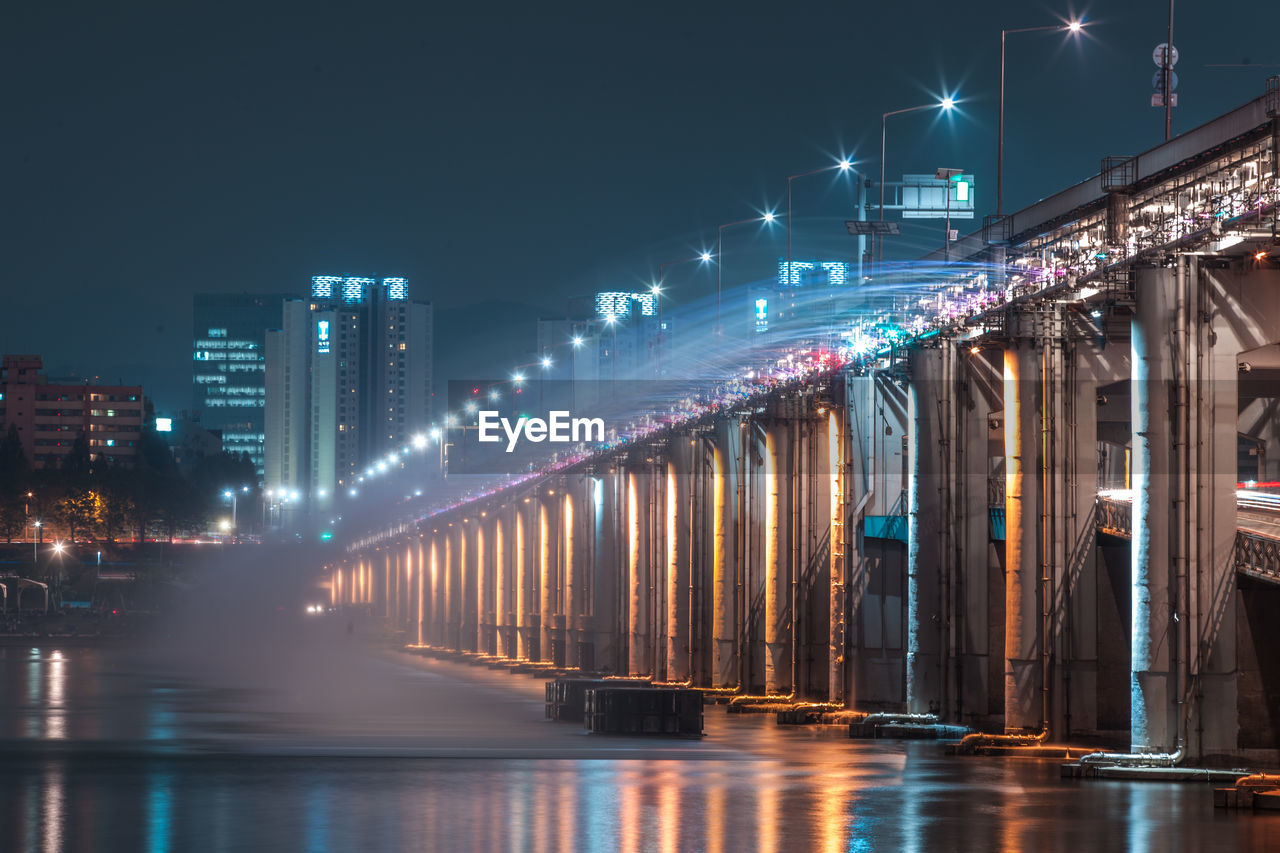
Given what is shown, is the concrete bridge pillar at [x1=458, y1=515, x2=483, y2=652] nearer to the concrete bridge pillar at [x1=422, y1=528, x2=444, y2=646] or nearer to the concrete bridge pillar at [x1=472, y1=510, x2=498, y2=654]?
the concrete bridge pillar at [x1=472, y1=510, x2=498, y2=654]

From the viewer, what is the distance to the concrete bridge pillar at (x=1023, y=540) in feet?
169

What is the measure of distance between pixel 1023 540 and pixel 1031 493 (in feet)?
Result: 4.66

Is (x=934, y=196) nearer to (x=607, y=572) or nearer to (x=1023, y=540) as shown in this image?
(x=607, y=572)

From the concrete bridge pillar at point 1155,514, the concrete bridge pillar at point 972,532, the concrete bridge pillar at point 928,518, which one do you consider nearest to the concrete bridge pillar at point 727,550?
the concrete bridge pillar at point 928,518

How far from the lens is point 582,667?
111 metres

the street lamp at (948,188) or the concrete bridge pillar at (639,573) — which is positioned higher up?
the street lamp at (948,188)

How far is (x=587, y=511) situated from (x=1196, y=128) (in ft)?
203

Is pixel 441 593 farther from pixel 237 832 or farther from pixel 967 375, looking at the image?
pixel 237 832

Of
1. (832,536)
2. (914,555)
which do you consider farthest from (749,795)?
(832,536)

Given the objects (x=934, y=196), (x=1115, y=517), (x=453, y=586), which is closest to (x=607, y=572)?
(x=934, y=196)

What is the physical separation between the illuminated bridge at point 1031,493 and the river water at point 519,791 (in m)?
4.26

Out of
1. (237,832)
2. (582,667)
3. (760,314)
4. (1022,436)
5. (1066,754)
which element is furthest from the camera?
(760,314)

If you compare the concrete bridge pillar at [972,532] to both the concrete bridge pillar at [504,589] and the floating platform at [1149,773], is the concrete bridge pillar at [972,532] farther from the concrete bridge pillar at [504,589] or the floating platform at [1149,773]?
the concrete bridge pillar at [504,589]

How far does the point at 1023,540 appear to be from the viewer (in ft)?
171
